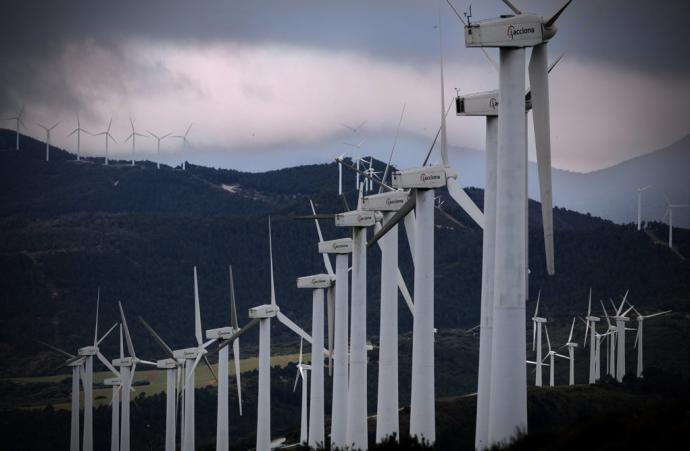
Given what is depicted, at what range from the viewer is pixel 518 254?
48.7 metres

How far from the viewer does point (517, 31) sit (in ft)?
166

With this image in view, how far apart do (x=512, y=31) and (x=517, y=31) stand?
0.16m

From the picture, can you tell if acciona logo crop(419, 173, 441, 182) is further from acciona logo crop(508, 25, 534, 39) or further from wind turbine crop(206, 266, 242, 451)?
wind turbine crop(206, 266, 242, 451)

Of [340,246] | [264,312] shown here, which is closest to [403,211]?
[340,246]

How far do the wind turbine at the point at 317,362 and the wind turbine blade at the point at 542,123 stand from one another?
165ft

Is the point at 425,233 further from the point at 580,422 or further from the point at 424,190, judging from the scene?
the point at 580,422

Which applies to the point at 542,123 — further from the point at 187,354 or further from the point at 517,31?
the point at 187,354

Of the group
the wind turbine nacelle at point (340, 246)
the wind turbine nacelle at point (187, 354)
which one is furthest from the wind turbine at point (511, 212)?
the wind turbine nacelle at point (187, 354)

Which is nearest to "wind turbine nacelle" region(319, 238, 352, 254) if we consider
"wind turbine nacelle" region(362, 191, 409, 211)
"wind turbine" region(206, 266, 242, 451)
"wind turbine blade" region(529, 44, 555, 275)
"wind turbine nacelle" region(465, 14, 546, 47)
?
"wind turbine nacelle" region(362, 191, 409, 211)

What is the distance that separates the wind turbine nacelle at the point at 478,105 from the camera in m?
60.3

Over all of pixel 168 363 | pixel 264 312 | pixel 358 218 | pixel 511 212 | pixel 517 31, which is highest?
pixel 517 31

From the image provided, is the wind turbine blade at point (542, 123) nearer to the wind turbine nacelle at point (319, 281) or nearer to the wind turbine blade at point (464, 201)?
the wind turbine blade at point (464, 201)

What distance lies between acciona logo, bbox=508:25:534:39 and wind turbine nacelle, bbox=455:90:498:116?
374 inches

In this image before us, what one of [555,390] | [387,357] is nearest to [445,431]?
[555,390]
